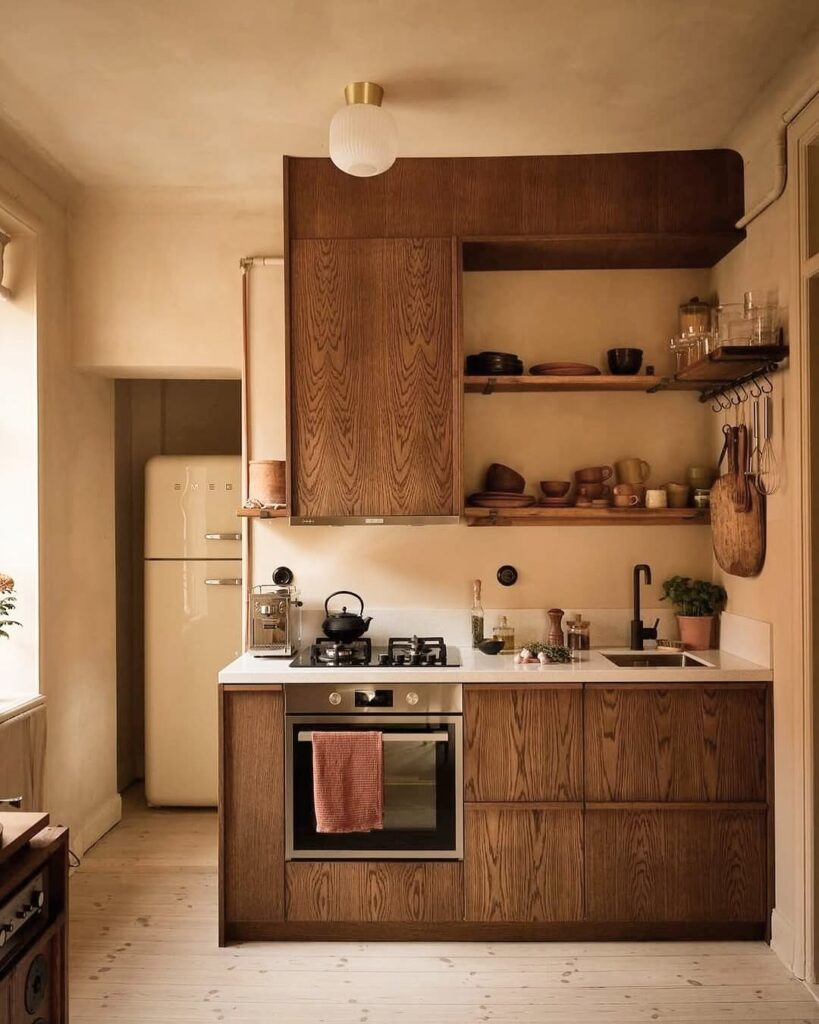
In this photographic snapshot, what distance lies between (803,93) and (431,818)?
8.63ft

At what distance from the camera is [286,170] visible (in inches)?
117

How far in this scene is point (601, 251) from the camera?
10.2ft

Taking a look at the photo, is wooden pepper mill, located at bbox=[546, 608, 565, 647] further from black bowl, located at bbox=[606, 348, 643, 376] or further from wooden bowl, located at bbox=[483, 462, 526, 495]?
black bowl, located at bbox=[606, 348, 643, 376]

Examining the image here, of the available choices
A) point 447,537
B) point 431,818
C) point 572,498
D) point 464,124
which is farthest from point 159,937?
point 464,124

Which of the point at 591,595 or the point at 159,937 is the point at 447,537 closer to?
the point at 591,595

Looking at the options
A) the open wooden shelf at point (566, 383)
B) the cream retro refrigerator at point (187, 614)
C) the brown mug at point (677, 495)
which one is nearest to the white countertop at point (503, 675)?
the brown mug at point (677, 495)

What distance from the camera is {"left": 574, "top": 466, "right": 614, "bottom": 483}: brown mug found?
320cm

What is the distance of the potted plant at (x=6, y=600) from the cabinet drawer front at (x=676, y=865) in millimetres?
2136

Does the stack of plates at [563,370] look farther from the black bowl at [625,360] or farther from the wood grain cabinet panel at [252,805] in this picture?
the wood grain cabinet panel at [252,805]

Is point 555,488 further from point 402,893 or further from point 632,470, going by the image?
point 402,893

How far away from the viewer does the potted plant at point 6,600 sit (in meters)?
2.73

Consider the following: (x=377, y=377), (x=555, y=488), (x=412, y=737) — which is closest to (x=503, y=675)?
(x=412, y=737)

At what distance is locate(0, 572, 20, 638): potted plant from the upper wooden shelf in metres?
2.07

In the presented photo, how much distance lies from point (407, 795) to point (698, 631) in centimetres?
133
